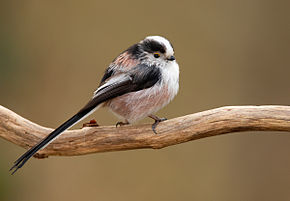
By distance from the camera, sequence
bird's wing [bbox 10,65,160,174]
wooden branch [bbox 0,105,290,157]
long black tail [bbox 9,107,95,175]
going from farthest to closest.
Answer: bird's wing [bbox 10,65,160,174]
wooden branch [bbox 0,105,290,157]
long black tail [bbox 9,107,95,175]

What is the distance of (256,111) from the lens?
6.79 ft

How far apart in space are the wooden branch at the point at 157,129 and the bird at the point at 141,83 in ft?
0.28

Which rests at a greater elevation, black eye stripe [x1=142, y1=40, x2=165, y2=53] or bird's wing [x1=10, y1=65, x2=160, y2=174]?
black eye stripe [x1=142, y1=40, x2=165, y2=53]

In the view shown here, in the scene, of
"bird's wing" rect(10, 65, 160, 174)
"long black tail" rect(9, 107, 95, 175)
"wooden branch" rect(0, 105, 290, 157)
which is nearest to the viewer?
"long black tail" rect(9, 107, 95, 175)

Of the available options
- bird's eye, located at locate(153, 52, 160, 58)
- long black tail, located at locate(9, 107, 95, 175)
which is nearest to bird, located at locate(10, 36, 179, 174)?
bird's eye, located at locate(153, 52, 160, 58)

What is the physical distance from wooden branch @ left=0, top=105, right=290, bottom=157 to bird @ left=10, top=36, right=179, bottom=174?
8cm

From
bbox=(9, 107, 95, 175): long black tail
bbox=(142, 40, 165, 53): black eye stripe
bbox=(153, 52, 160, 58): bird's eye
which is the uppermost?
bbox=(142, 40, 165, 53): black eye stripe

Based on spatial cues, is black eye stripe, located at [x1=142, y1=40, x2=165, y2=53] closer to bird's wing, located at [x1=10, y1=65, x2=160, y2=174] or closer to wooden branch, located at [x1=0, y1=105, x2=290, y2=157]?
bird's wing, located at [x1=10, y1=65, x2=160, y2=174]

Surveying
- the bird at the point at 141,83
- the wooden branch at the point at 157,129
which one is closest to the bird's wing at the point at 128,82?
the bird at the point at 141,83

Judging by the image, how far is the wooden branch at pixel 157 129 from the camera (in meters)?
2.06

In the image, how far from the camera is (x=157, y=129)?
2.23 m

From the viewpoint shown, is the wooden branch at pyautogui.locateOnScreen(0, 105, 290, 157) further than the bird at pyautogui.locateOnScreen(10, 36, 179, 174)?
No

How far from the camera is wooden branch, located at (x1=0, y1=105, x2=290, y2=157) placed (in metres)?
2.06

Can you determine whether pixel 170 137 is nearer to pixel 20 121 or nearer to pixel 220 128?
pixel 220 128
